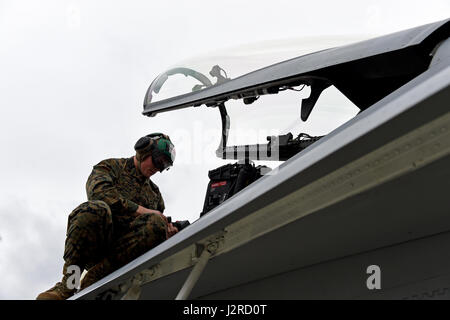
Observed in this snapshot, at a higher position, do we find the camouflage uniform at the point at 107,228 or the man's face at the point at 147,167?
the man's face at the point at 147,167

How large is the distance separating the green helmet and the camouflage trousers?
55cm

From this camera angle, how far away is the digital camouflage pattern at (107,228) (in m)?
3.20

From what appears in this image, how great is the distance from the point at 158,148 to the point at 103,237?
0.88 meters

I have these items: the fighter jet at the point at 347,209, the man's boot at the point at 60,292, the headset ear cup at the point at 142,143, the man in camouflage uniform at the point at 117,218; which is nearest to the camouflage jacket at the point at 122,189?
the man in camouflage uniform at the point at 117,218

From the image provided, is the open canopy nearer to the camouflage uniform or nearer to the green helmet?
the green helmet

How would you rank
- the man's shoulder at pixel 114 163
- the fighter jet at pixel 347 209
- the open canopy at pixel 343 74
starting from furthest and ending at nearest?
1. the man's shoulder at pixel 114 163
2. the open canopy at pixel 343 74
3. the fighter jet at pixel 347 209

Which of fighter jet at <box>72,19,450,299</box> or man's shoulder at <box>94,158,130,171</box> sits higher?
man's shoulder at <box>94,158,130,171</box>

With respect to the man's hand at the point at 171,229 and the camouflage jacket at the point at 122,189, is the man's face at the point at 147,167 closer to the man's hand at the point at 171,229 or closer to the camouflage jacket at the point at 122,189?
the camouflage jacket at the point at 122,189

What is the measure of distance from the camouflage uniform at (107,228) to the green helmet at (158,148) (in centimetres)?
25

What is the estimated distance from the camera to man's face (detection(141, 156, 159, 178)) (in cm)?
397

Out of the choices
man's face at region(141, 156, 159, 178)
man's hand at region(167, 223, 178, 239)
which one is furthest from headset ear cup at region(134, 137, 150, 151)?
man's hand at region(167, 223, 178, 239)

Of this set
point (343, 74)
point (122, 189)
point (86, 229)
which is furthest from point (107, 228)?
point (343, 74)

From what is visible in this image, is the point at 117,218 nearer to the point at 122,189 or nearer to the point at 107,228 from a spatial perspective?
the point at 107,228
